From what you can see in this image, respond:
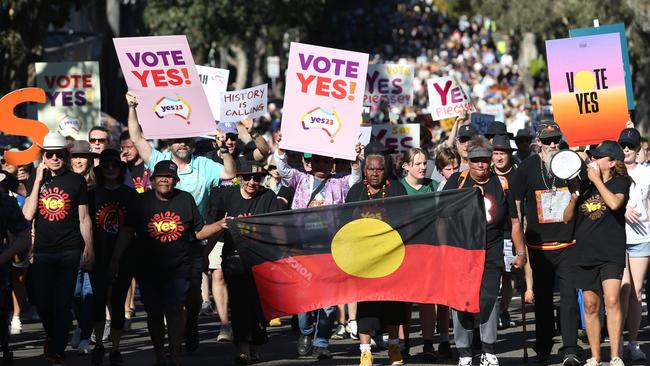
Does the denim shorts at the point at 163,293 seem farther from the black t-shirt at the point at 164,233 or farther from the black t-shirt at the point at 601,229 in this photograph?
the black t-shirt at the point at 601,229

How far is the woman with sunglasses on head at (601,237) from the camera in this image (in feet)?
38.4

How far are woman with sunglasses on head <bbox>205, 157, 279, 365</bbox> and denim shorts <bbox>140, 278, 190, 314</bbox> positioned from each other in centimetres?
65

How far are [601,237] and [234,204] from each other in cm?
294

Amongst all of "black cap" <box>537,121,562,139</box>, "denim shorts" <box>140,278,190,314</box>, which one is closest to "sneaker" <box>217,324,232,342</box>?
"denim shorts" <box>140,278,190,314</box>

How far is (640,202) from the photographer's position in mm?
13172

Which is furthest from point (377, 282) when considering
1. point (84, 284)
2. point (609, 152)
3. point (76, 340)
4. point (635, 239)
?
point (76, 340)

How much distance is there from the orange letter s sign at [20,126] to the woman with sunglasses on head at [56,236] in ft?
3.61

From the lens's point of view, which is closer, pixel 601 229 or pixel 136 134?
pixel 601 229

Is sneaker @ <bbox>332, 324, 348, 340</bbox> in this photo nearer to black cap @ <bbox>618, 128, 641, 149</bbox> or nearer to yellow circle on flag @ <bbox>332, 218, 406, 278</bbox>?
yellow circle on flag @ <bbox>332, 218, 406, 278</bbox>

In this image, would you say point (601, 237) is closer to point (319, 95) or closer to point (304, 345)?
point (304, 345)

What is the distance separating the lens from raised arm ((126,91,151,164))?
13.8 m

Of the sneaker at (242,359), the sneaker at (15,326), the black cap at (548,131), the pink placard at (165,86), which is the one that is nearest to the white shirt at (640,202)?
the black cap at (548,131)

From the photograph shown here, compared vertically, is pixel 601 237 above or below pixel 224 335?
above

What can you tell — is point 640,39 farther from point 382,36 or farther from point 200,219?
point 382,36
